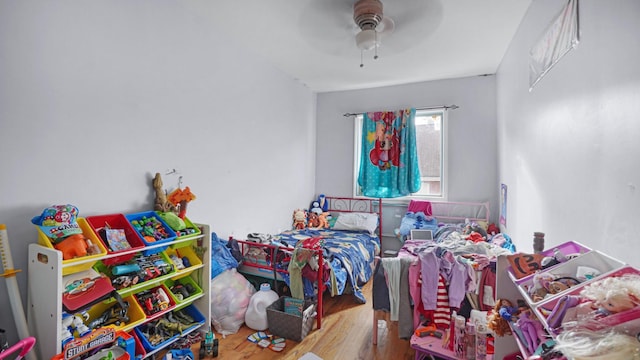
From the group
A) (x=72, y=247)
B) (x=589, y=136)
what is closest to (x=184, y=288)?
(x=72, y=247)

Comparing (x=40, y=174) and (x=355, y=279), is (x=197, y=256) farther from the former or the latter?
(x=355, y=279)

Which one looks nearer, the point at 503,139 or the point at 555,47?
the point at 555,47

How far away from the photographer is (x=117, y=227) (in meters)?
A: 1.99

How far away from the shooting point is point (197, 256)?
7.74ft

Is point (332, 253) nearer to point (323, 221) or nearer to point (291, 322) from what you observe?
point (291, 322)

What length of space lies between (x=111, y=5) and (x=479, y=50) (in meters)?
3.35

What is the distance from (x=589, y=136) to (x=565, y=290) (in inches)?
32.6

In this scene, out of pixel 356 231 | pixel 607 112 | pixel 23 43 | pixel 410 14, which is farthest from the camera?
pixel 356 231

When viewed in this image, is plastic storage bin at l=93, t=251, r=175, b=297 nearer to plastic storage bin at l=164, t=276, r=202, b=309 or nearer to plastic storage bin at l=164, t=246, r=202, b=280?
plastic storage bin at l=164, t=246, r=202, b=280

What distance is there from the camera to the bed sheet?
2908 mm

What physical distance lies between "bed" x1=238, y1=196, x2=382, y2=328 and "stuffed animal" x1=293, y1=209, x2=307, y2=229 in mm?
60

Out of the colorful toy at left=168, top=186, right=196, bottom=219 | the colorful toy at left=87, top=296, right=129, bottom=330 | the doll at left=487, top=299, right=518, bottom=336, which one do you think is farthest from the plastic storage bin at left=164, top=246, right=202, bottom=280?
the doll at left=487, top=299, right=518, bottom=336

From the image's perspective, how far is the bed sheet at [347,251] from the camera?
9.54 ft

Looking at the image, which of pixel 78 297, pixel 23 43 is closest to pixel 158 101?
pixel 23 43
